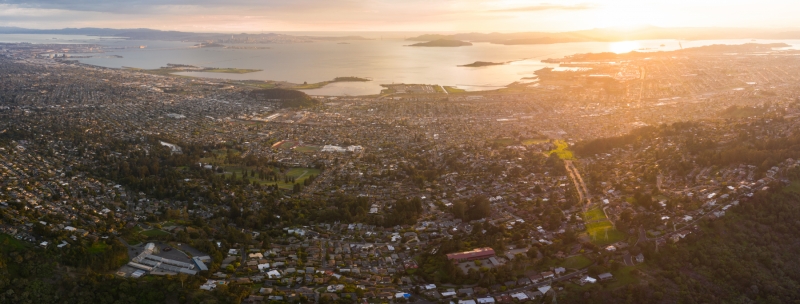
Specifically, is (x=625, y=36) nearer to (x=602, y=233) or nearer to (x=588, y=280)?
(x=602, y=233)

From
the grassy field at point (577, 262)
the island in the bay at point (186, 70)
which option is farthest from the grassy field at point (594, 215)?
the island in the bay at point (186, 70)

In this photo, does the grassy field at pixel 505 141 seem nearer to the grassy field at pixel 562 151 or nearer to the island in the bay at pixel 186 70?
the grassy field at pixel 562 151

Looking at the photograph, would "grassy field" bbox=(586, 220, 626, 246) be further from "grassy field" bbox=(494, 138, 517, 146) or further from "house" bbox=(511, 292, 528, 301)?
"grassy field" bbox=(494, 138, 517, 146)

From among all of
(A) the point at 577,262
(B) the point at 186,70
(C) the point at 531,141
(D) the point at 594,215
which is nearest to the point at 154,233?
(A) the point at 577,262

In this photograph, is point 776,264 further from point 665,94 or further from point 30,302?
point 665,94

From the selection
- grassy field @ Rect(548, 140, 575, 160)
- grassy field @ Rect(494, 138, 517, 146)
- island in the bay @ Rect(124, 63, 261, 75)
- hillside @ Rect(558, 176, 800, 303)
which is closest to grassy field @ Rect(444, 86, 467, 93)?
grassy field @ Rect(494, 138, 517, 146)

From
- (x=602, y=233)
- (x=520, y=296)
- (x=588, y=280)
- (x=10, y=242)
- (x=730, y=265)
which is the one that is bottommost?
(x=520, y=296)
